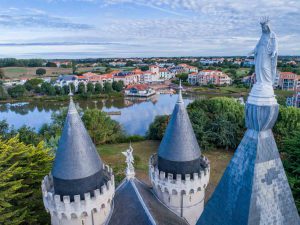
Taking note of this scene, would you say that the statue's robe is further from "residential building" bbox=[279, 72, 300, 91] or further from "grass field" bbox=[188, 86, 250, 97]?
"residential building" bbox=[279, 72, 300, 91]

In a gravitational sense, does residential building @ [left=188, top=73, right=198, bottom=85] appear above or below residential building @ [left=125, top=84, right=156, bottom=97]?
above

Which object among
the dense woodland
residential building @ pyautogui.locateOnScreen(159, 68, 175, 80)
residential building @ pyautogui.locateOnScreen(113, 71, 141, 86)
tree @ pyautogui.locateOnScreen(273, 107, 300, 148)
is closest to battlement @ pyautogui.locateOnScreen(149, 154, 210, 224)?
the dense woodland

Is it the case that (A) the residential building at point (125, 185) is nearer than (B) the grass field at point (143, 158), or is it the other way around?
(A) the residential building at point (125, 185)

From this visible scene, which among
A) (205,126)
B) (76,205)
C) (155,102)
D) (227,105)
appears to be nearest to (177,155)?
(76,205)

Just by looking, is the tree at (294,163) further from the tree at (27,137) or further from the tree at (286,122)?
the tree at (27,137)

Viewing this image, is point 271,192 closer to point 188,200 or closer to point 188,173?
point 188,173

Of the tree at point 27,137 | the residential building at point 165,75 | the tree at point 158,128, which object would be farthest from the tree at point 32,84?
the residential building at point 165,75
